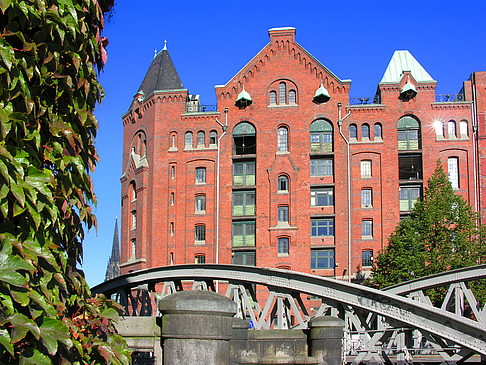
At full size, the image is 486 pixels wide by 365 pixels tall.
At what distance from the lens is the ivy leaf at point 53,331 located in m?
4.05

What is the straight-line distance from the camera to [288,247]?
4516 centimetres

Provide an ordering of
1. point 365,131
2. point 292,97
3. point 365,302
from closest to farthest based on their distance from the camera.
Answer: point 365,302, point 365,131, point 292,97

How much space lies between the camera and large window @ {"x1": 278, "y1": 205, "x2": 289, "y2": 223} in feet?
150

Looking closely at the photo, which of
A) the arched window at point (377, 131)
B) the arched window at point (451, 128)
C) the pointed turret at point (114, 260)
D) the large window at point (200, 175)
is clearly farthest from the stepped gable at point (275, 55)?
the pointed turret at point (114, 260)

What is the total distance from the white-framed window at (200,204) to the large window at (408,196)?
13.4m

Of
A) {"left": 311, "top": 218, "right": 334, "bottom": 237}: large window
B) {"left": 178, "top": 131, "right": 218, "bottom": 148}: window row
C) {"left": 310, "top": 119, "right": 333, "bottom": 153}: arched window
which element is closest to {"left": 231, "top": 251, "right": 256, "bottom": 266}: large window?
{"left": 311, "top": 218, "right": 334, "bottom": 237}: large window

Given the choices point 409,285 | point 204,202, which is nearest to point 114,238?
point 204,202

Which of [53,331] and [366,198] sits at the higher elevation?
[366,198]

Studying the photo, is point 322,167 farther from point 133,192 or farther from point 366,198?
point 133,192

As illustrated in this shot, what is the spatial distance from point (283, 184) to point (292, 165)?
144 cm

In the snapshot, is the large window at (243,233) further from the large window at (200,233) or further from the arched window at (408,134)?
the arched window at (408,134)

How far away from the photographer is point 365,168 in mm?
46156

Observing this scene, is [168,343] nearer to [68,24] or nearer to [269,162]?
[68,24]

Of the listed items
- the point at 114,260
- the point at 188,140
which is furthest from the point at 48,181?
the point at 114,260
